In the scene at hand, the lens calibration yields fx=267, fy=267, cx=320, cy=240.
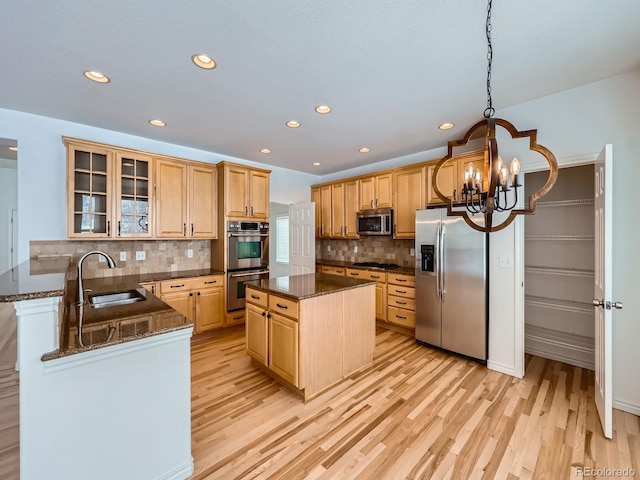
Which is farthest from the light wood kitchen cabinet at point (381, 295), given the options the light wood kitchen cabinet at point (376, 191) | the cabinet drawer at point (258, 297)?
the cabinet drawer at point (258, 297)

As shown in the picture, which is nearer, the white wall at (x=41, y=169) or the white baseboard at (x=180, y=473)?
the white baseboard at (x=180, y=473)

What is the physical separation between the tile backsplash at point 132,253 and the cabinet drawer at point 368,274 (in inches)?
93.3

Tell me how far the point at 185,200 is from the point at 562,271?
4835 mm

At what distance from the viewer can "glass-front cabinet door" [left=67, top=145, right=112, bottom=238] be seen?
2.97 meters

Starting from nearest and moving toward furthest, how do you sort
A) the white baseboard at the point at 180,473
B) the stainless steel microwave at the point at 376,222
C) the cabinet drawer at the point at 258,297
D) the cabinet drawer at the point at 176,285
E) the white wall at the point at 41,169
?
the white baseboard at the point at 180,473 < the cabinet drawer at the point at 258,297 < the white wall at the point at 41,169 < the cabinet drawer at the point at 176,285 < the stainless steel microwave at the point at 376,222

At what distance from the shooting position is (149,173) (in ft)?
11.4

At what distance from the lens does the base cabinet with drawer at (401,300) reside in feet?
12.4

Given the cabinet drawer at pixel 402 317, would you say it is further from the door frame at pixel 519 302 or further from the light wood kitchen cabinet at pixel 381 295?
the door frame at pixel 519 302

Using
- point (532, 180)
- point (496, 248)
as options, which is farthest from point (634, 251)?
point (532, 180)

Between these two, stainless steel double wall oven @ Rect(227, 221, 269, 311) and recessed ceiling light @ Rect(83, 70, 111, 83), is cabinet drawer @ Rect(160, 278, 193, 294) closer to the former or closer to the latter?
stainless steel double wall oven @ Rect(227, 221, 269, 311)

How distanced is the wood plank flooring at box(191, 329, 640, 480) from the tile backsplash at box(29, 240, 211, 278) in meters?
1.74

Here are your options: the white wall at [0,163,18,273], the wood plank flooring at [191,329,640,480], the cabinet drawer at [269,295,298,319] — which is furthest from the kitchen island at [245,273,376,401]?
the white wall at [0,163,18,273]

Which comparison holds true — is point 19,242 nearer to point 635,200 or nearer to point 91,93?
point 91,93

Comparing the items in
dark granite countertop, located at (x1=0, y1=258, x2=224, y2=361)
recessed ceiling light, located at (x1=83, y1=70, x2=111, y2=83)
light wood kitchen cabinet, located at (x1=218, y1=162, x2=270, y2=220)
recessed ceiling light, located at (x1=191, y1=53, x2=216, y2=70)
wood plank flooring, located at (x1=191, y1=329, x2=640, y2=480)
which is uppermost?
recessed ceiling light, located at (x1=83, y1=70, x2=111, y2=83)
